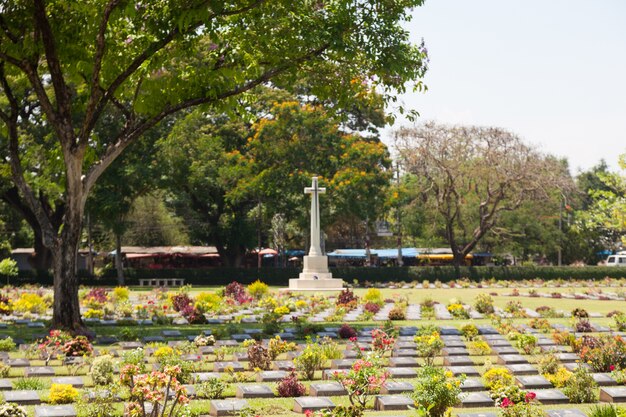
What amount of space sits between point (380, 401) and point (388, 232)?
62512 mm

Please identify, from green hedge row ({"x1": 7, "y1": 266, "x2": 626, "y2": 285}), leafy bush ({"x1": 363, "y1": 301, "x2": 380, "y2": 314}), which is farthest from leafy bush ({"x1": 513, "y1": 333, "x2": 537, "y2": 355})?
green hedge row ({"x1": 7, "y1": 266, "x2": 626, "y2": 285})

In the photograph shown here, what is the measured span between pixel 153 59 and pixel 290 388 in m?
10.3

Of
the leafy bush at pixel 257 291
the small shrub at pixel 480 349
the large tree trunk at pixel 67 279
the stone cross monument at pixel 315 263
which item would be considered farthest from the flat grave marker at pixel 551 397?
the stone cross monument at pixel 315 263

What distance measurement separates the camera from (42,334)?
61.0 feet

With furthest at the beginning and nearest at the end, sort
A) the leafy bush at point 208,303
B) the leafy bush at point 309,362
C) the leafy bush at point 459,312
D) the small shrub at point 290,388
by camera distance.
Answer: the leafy bush at point 208,303
the leafy bush at point 459,312
the leafy bush at point 309,362
the small shrub at point 290,388

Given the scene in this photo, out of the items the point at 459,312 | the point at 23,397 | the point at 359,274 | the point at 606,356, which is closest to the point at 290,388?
the point at 23,397

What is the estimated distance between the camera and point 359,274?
49.5m

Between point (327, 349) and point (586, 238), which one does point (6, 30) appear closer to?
point (327, 349)

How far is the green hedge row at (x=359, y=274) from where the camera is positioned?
162 ft

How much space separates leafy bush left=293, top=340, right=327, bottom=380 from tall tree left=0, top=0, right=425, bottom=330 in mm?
7293

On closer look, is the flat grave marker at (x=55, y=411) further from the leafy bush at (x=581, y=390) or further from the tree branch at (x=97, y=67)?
the tree branch at (x=97, y=67)

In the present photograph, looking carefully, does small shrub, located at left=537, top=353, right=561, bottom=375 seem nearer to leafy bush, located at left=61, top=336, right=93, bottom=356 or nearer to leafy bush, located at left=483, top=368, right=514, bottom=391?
leafy bush, located at left=483, top=368, right=514, bottom=391

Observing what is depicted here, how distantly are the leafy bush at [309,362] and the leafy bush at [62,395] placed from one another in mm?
3630

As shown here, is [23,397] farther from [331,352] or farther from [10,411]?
[331,352]
